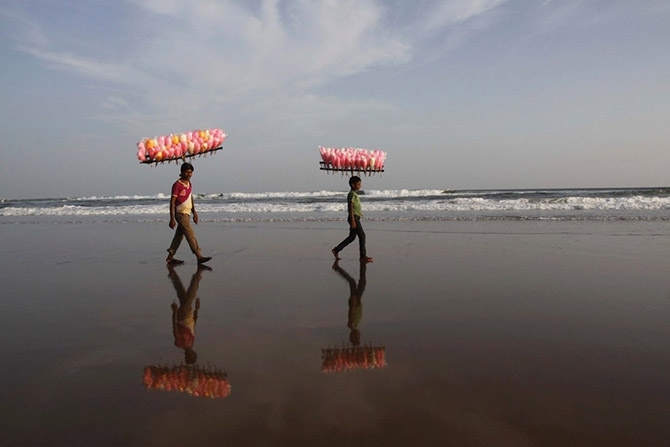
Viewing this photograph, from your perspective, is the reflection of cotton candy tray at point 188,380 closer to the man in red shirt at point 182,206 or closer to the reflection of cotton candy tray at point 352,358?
the reflection of cotton candy tray at point 352,358

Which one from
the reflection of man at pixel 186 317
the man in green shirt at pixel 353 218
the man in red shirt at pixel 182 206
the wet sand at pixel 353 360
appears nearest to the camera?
the wet sand at pixel 353 360

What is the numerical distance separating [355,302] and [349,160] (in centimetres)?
524

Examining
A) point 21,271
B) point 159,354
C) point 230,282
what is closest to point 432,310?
point 159,354

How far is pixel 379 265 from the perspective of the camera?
24.8ft

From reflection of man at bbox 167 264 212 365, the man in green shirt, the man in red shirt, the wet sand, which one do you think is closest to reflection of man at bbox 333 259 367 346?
the wet sand

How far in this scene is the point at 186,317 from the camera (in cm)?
459

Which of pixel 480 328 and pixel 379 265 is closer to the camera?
pixel 480 328

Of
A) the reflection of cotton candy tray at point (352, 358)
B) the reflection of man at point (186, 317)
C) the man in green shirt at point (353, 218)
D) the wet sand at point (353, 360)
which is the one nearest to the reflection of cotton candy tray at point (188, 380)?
the wet sand at point (353, 360)

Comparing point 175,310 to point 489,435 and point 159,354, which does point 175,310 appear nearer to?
point 159,354

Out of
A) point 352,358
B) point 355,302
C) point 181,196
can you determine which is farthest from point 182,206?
point 352,358

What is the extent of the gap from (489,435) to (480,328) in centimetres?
181

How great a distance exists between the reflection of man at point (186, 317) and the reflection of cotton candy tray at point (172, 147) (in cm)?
304

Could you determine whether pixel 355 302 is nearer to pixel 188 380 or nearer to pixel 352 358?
pixel 352 358

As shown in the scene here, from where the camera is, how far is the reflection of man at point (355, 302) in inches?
154
